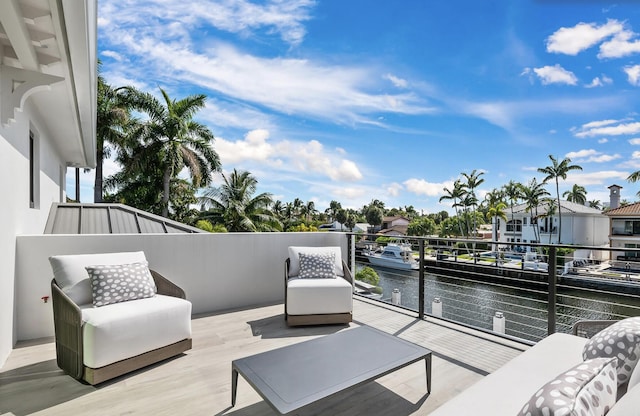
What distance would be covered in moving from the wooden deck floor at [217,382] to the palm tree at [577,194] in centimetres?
3812

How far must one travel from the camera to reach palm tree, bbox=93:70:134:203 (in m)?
15.8

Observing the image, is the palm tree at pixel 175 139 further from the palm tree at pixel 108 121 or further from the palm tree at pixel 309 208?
the palm tree at pixel 309 208

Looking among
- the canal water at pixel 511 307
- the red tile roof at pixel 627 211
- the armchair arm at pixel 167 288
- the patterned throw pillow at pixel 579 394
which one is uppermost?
the red tile roof at pixel 627 211

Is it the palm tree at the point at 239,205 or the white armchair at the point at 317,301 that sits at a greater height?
the palm tree at the point at 239,205

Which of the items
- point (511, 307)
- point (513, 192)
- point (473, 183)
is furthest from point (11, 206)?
point (513, 192)

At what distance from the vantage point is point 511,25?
33.2 feet

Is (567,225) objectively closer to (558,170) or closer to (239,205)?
(558,170)

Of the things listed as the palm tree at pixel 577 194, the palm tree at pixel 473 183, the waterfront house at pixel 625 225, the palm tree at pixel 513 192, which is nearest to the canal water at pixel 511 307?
the waterfront house at pixel 625 225

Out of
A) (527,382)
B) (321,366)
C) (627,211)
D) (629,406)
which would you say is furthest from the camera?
(627,211)

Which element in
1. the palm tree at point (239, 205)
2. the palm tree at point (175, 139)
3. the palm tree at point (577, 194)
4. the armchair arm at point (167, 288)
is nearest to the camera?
the armchair arm at point (167, 288)

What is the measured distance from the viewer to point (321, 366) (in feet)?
6.80

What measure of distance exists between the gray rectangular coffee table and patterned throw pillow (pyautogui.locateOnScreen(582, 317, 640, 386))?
976 millimetres

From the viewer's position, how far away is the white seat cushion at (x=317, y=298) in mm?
3699

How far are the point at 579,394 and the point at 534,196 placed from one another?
3057 cm
